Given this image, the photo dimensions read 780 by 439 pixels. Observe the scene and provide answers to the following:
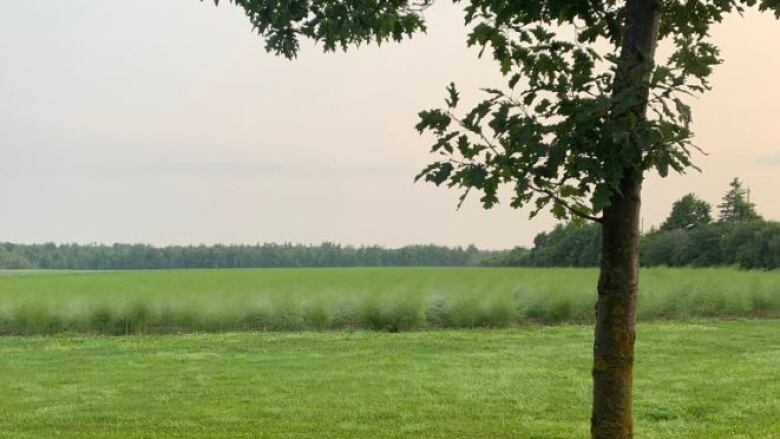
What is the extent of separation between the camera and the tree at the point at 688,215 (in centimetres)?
3853

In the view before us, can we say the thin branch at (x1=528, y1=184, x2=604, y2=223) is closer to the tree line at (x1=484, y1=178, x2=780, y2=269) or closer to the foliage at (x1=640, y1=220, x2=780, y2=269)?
the tree line at (x1=484, y1=178, x2=780, y2=269)

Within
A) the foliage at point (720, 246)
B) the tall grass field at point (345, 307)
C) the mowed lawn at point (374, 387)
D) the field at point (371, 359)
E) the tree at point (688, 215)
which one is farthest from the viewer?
the tree at point (688, 215)

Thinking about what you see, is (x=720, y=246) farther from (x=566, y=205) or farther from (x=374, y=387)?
(x=566, y=205)

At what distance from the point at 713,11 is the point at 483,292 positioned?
1450 centimetres

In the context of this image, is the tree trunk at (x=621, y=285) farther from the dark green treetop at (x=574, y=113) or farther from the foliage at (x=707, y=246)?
the foliage at (x=707, y=246)

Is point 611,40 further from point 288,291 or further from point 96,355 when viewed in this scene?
point 288,291

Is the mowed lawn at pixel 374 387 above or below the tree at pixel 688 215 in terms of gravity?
below

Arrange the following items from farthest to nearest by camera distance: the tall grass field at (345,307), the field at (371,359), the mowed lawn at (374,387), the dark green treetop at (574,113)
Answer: the tall grass field at (345,307) → the field at (371,359) → the mowed lawn at (374,387) → the dark green treetop at (574,113)

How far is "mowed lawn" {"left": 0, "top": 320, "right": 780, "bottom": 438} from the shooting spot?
6.43 meters

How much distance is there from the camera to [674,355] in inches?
445

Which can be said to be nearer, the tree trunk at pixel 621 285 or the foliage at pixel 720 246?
the tree trunk at pixel 621 285

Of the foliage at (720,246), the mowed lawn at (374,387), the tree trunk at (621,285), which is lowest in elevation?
the mowed lawn at (374,387)

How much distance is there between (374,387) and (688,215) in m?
34.0

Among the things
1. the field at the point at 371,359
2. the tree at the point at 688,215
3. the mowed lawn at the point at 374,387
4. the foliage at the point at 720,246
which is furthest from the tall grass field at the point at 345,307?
the tree at the point at 688,215
